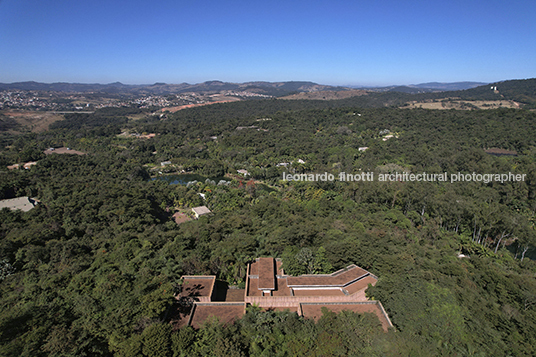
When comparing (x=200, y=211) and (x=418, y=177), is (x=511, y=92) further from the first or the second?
(x=200, y=211)

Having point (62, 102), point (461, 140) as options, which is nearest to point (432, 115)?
point (461, 140)

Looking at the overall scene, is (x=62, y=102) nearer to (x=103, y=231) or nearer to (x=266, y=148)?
(x=266, y=148)

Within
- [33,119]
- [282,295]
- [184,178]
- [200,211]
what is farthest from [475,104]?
[33,119]

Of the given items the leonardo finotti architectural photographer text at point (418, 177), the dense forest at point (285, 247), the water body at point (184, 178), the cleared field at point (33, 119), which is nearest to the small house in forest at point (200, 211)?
the dense forest at point (285, 247)

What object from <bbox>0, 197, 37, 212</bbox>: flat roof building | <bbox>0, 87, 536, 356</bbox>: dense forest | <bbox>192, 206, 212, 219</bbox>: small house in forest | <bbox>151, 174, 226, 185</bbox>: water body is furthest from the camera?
<bbox>151, 174, 226, 185</bbox>: water body

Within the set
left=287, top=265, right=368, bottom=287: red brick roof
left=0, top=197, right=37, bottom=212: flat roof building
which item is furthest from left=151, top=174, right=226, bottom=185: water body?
left=287, top=265, right=368, bottom=287: red brick roof

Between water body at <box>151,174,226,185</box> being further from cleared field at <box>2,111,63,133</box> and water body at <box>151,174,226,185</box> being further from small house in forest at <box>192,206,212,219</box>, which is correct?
cleared field at <box>2,111,63,133</box>

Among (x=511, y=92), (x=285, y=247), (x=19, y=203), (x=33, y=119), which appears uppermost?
(x=511, y=92)
